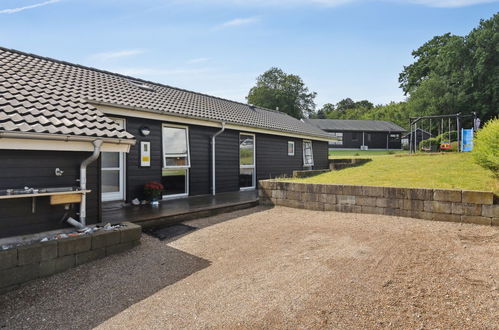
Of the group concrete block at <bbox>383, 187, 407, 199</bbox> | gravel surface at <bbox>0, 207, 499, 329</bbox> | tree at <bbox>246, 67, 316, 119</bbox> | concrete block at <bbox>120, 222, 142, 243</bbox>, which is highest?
tree at <bbox>246, 67, 316, 119</bbox>

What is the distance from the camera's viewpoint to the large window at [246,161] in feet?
35.1

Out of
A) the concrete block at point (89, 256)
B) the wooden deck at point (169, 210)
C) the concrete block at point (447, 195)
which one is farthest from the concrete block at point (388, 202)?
the concrete block at point (89, 256)

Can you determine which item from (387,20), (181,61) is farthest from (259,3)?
(387,20)

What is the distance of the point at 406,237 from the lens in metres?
4.60

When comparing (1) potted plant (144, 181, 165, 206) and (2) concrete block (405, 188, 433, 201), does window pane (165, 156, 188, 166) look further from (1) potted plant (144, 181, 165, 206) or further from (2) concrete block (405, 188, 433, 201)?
(2) concrete block (405, 188, 433, 201)

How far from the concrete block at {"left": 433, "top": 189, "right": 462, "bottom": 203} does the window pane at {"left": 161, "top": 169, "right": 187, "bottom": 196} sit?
247 inches

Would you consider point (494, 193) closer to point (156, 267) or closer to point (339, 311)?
point (339, 311)

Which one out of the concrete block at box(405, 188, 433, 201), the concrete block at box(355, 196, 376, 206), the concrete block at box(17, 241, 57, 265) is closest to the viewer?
the concrete block at box(17, 241, 57, 265)

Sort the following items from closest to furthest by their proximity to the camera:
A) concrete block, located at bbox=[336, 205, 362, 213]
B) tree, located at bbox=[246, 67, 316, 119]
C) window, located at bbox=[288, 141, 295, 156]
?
concrete block, located at bbox=[336, 205, 362, 213] → window, located at bbox=[288, 141, 295, 156] → tree, located at bbox=[246, 67, 316, 119]

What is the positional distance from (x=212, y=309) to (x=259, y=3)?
8130 millimetres

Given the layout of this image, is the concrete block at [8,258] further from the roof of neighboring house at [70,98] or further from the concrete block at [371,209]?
the concrete block at [371,209]

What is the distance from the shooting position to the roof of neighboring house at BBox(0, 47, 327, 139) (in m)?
4.09

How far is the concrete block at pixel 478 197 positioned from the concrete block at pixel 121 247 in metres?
5.60

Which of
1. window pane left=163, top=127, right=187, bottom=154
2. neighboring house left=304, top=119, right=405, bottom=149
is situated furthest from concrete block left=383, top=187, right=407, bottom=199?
neighboring house left=304, top=119, right=405, bottom=149
